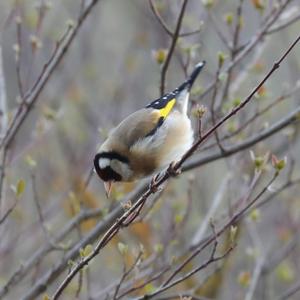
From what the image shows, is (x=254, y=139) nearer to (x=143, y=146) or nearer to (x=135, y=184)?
(x=143, y=146)

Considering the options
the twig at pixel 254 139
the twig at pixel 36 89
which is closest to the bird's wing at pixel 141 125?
the twig at pixel 254 139

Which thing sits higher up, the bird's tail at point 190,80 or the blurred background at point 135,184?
the blurred background at point 135,184

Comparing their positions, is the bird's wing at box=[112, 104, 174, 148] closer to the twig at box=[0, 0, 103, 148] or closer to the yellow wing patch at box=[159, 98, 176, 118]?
the yellow wing patch at box=[159, 98, 176, 118]

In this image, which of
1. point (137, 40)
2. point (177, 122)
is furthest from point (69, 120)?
point (177, 122)

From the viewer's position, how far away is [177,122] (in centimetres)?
338

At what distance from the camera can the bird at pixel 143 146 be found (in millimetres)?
3264

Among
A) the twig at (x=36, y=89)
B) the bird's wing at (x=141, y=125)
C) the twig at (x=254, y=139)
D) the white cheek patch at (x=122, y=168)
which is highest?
the twig at (x=36, y=89)

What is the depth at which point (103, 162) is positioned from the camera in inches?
127

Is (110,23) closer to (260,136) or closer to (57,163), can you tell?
(57,163)

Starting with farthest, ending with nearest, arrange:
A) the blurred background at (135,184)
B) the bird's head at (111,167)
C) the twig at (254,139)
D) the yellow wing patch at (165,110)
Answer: the blurred background at (135,184) < the yellow wing patch at (165,110) < the bird's head at (111,167) < the twig at (254,139)

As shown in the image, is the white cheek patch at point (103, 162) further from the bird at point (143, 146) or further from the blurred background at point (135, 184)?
the blurred background at point (135, 184)

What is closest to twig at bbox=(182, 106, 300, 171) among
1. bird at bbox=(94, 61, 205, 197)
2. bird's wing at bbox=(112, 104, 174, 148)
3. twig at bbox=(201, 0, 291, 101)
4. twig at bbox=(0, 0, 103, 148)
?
bird at bbox=(94, 61, 205, 197)

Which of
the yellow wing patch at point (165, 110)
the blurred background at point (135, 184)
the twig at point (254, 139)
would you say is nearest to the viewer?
the twig at point (254, 139)

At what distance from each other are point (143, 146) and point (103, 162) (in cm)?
21
